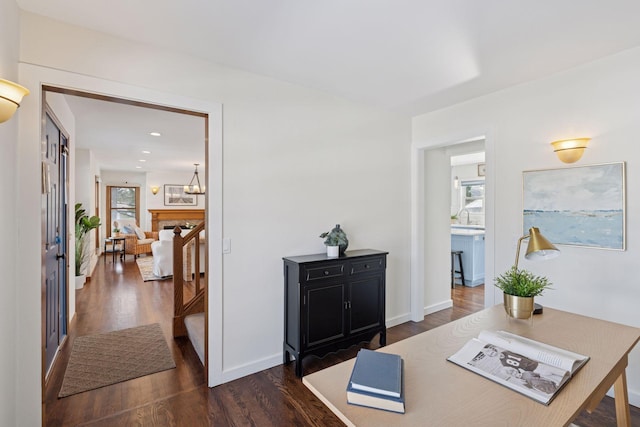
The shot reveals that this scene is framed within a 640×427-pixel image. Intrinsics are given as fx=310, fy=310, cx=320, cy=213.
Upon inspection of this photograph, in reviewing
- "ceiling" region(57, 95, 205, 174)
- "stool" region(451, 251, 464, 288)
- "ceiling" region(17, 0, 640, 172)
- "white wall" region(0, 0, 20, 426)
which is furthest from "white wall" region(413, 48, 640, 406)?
"white wall" region(0, 0, 20, 426)

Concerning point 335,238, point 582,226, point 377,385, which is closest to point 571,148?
point 582,226

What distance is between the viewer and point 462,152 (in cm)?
492

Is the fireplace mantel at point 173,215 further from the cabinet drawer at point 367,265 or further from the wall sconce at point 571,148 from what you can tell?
the wall sconce at point 571,148

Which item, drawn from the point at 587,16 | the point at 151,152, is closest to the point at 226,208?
the point at 587,16

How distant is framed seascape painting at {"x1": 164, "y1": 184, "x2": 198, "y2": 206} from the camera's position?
33.3 ft

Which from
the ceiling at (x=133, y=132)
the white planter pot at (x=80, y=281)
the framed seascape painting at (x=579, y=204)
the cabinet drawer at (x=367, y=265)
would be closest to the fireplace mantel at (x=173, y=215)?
the ceiling at (x=133, y=132)

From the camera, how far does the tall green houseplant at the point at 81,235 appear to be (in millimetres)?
4730

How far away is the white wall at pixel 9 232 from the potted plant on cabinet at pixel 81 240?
3.49 metres

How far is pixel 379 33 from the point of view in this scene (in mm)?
2021

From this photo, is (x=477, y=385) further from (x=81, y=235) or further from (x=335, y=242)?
(x=81, y=235)

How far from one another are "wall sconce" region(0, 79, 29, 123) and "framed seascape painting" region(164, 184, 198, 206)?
9634mm

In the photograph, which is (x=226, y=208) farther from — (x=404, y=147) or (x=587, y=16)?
(x=587, y=16)

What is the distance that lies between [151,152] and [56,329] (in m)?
4.38

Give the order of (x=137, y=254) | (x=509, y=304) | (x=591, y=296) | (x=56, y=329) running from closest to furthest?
(x=509, y=304) → (x=591, y=296) → (x=56, y=329) → (x=137, y=254)
